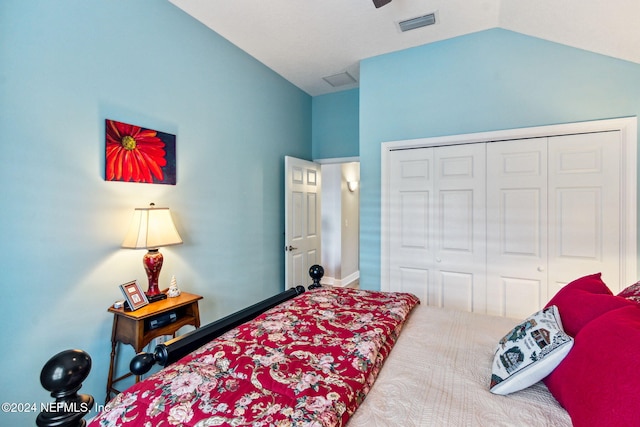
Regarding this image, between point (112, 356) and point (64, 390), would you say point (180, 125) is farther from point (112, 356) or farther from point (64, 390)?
point (64, 390)

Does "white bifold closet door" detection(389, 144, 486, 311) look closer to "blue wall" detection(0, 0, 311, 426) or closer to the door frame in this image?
the door frame

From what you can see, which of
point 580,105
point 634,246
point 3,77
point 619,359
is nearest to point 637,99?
point 580,105

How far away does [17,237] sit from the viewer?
4.86 feet

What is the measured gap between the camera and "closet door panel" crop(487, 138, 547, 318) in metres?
2.39

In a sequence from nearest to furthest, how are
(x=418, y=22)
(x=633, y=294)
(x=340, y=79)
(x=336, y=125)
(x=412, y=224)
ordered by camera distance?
1. (x=633, y=294)
2. (x=418, y=22)
3. (x=412, y=224)
4. (x=340, y=79)
5. (x=336, y=125)

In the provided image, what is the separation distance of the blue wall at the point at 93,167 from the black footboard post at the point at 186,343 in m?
0.88

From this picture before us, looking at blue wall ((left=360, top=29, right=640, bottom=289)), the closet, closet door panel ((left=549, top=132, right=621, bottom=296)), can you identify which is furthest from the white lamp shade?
closet door panel ((left=549, top=132, right=621, bottom=296))

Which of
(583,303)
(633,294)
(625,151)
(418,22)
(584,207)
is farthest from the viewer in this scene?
(418,22)

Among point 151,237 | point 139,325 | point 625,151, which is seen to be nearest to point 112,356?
point 139,325

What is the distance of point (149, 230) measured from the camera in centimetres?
187

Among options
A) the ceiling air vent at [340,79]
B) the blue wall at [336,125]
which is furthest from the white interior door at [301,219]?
the ceiling air vent at [340,79]

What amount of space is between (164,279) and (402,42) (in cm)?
296

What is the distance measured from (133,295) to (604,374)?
7.13 feet

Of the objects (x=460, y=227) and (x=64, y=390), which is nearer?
(x=64, y=390)
